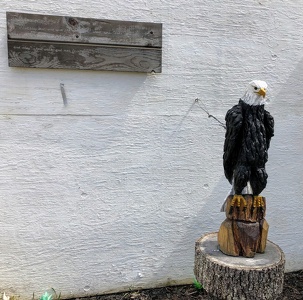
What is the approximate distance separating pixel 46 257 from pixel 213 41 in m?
2.11

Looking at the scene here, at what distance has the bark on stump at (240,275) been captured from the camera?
2.32 meters

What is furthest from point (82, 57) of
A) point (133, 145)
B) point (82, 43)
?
point (133, 145)

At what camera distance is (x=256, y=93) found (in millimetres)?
2346

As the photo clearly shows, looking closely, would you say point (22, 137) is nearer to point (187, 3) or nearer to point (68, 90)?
point (68, 90)

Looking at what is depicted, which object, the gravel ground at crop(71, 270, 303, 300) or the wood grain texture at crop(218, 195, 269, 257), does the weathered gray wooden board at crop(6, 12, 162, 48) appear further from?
the gravel ground at crop(71, 270, 303, 300)

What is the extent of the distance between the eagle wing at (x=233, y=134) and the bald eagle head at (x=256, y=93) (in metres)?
0.07

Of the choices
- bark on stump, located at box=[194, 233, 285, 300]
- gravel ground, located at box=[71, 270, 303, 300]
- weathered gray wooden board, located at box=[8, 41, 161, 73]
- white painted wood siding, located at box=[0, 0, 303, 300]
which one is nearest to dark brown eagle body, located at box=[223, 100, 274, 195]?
bark on stump, located at box=[194, 233, 285, 300]

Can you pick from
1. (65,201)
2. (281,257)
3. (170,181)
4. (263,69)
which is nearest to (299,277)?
(281,257)

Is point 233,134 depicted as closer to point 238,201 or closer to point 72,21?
point 238,201

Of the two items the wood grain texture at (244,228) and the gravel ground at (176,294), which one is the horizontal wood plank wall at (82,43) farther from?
the gravel ground at (176,294)

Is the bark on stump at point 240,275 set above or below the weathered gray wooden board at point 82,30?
below

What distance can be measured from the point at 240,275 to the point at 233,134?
0.82 meters

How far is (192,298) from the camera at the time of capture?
129 inches

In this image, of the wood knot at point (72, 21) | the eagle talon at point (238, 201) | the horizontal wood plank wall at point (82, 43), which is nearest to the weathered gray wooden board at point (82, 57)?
the horizontal wood plank wall at point (82, 43)
